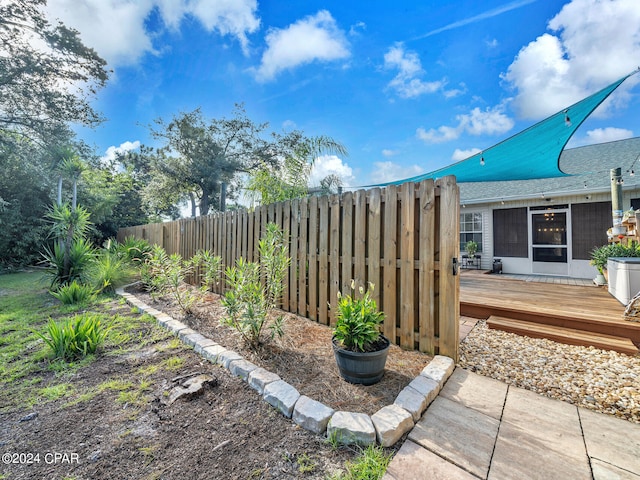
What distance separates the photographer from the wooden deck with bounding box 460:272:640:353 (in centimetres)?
280

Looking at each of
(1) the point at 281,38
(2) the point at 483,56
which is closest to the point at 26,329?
(1) the point at 281,38

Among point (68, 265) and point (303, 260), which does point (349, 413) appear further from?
point (68, 265)

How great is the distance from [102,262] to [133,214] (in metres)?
10.9

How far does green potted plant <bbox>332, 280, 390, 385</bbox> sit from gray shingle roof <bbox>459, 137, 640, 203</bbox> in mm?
6733

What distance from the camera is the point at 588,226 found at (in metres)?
A: 6.36

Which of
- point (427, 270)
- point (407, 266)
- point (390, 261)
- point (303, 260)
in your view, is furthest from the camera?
point (303, 260)

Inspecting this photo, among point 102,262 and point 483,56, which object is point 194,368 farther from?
point 483,56

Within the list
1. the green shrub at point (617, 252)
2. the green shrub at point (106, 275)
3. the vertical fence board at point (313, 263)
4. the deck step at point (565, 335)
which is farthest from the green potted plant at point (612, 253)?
the green shrub at point (106, 275)

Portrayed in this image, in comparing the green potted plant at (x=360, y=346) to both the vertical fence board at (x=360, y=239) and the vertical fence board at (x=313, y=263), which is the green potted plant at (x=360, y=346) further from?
the vertical fence board at (x=313, y=263)

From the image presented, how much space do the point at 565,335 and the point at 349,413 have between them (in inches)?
110

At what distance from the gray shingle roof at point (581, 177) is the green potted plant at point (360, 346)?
6.73 metres

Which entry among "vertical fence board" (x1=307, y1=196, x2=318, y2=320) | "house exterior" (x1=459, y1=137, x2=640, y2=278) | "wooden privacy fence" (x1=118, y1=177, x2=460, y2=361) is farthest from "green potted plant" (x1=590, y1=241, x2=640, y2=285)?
"vertical fence board" (x1=307, y1=196, x2=318, y2=320)

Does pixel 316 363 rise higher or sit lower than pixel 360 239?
lower

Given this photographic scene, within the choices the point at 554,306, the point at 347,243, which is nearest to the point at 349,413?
the point at 347,243
